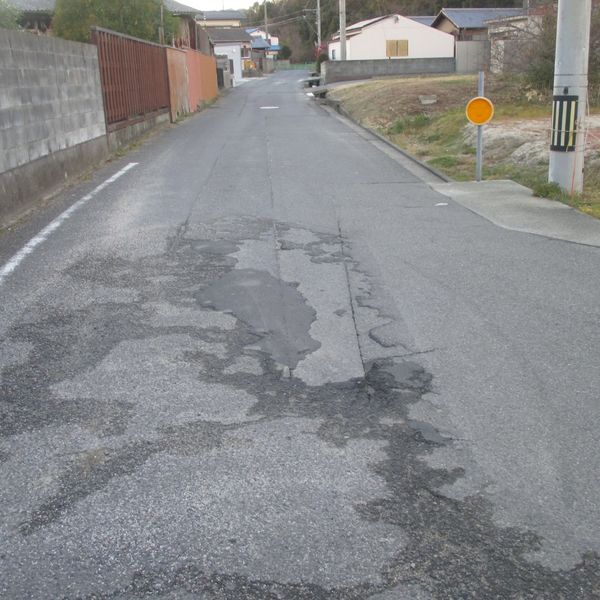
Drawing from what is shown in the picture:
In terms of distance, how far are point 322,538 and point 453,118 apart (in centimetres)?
1721

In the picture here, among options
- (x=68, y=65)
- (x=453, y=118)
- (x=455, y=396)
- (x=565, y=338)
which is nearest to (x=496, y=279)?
(x=565, y=338)

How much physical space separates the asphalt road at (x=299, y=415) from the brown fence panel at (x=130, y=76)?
8904 millimetres

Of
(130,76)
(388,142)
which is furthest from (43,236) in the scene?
(130,76)

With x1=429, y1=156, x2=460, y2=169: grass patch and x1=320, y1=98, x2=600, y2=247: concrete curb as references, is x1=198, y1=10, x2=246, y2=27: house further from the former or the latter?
x1=320, y1=98, x2=600, y2=247: concrete curb

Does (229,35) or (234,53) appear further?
(229,35)

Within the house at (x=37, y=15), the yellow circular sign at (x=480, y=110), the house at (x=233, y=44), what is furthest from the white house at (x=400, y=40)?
the yellow circular sign at (x=480, y=110)

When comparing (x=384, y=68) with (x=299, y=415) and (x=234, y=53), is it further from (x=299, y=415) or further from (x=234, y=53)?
(x=299, y=415)

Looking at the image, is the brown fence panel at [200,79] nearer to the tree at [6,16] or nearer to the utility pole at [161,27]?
the utility pole at [161,27]

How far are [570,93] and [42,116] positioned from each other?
7468mm

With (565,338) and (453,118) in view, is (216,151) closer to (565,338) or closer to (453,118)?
(453,118)

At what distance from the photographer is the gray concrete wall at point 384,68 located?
4581cm

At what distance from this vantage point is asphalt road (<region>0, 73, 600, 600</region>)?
9.50 feet

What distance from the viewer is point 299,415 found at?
13.4ft

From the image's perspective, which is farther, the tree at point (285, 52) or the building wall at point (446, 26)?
the tree at point (285, 52)
